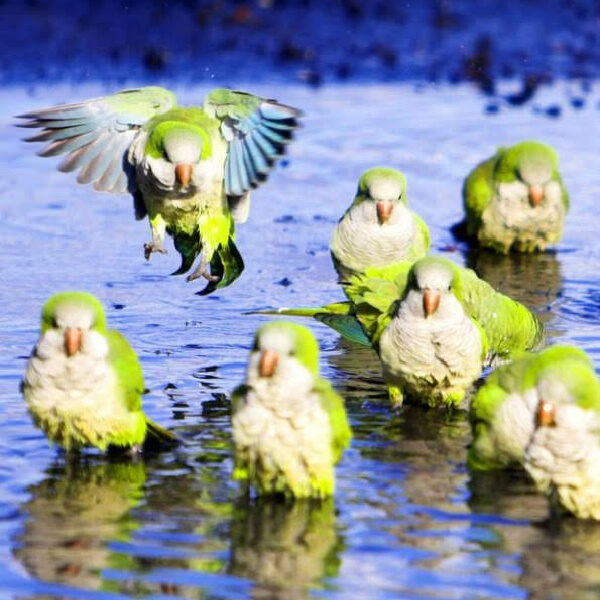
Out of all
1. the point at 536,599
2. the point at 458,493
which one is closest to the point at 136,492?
the point at 458,493

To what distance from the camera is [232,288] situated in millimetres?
10758

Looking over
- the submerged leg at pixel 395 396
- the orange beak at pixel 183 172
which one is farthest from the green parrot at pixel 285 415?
the orange beak at pixel 183 172

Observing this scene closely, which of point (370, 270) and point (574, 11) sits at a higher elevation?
point (574, 11)

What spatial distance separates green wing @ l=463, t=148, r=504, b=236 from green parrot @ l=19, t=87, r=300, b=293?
3.00m

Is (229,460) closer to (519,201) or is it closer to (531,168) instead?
(531,168)

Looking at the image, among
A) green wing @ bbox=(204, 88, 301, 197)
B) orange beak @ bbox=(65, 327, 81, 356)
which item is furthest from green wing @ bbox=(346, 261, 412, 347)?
orange beak @ bbox=(65, 327, 81, 356)

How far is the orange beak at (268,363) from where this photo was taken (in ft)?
21.2

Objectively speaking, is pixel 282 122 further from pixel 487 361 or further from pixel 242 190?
pixel 487 361

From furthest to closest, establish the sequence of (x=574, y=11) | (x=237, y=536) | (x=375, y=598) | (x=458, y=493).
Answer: (x=574, y=11)
(x=458, y=493)
(x=237, y=536)
(x=375, y=598)

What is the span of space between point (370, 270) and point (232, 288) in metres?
1.76

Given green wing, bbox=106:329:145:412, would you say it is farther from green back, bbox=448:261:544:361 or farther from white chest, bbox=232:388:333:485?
green back, bbox=448:261:544:361

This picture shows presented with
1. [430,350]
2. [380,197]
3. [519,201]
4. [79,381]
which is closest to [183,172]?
[380,197]

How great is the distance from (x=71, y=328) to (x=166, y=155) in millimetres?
2334

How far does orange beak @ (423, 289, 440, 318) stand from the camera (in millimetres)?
7840
